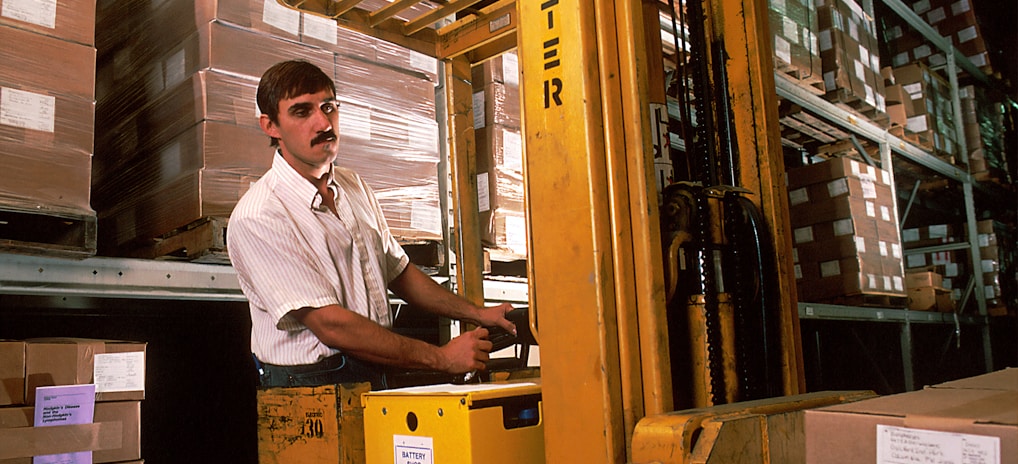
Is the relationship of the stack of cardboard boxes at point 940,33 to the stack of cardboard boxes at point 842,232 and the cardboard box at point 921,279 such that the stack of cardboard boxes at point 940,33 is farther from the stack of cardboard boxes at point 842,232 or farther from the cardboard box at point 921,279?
the stack of cardboard boxes at point 842,232

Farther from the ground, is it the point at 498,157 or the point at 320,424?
the point at 498,157

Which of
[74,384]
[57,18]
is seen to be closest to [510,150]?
[57,18]

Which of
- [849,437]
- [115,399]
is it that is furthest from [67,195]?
[849,437]

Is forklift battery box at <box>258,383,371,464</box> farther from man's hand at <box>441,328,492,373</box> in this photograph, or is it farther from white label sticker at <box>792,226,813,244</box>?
white label sticker at <box>792,226,813,244</box>

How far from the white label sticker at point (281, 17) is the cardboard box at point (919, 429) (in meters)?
2.47

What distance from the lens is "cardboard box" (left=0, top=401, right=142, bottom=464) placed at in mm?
2355

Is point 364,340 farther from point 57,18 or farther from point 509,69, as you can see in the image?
point 509,69

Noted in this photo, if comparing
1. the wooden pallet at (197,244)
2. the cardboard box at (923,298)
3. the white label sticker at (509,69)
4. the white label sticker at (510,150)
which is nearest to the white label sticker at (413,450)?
the wooden pallet at (197,244)

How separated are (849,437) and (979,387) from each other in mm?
438

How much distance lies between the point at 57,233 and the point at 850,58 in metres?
5.76

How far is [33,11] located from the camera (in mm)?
2551

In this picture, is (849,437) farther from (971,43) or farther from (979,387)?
(971,43)

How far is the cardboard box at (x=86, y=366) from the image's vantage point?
2443 mm

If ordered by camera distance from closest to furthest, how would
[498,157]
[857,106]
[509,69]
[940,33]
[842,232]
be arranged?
[498,157] → [509,69] → [842,232] → [857,106] → [940,33]
